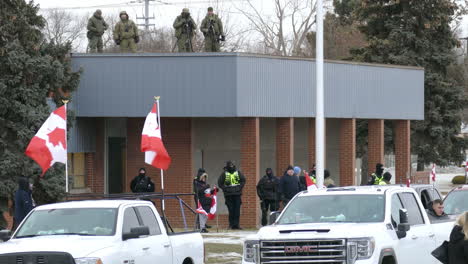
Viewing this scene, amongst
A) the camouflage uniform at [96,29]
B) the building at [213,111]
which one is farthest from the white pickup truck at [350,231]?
the camouflage uniform at [96,29]

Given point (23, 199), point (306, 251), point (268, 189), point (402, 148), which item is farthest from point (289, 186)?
point (402, 148)

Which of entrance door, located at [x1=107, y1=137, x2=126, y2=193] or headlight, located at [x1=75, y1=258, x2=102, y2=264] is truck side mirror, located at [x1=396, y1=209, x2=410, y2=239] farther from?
entrance door, located at [x1=107, y1=137, x2=126, y2=193]

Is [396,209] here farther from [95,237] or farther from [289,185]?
[289,185]

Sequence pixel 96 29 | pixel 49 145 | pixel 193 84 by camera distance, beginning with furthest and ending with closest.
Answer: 1. pixel 96 29
2. pixel 193 84
3. pixel 49 145

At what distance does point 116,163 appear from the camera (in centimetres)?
3641

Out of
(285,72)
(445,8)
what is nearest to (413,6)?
(445,8)

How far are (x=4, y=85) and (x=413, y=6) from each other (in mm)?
28557

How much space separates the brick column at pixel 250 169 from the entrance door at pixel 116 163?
183 inches

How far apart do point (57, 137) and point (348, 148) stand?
17956 mm

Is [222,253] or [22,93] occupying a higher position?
[22,93]

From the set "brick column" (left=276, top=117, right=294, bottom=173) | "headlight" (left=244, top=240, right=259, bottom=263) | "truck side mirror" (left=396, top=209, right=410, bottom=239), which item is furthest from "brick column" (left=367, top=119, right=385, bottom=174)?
"headlight" (left=244, top=240, right=259, bottom=263)

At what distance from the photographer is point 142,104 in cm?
3400

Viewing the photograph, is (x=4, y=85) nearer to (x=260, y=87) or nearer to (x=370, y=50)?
(x=260, y=87)

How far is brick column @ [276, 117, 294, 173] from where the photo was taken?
35312mm
